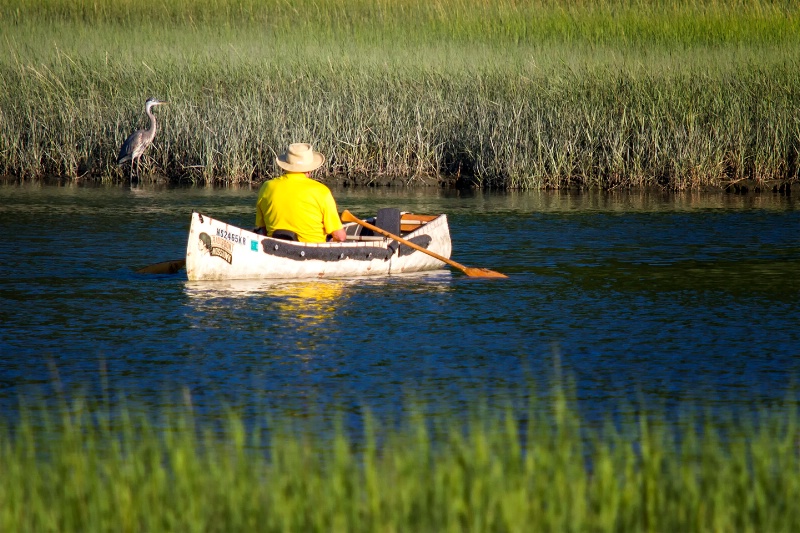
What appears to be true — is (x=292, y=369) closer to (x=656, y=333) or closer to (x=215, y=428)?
(x=215, y=428)

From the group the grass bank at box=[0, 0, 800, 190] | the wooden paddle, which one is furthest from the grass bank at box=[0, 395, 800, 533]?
the grass bank at box=[0, 0, 800, 190]

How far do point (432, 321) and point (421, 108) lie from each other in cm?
964

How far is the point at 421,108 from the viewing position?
59.9 ft

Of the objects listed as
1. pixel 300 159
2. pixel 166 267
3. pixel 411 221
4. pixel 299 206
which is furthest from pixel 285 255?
pixel 411 221

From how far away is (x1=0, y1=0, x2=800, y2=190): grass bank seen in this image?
17203 millimetres

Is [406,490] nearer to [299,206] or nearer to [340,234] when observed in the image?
[299,206]

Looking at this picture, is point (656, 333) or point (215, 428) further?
point (656, 333)

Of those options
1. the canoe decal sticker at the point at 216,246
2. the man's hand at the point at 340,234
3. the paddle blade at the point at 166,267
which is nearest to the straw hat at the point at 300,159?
the man's hand at the point at 340,234

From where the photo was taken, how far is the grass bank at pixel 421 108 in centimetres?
1720

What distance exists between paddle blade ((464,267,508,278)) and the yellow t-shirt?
1106 millimetres

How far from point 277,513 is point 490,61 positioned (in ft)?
55.1

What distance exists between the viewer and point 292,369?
7434 millimetres

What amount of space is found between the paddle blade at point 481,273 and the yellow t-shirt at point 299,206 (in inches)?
43.6

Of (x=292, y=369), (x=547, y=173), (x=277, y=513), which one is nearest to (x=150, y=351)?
(x=292, y=369)
